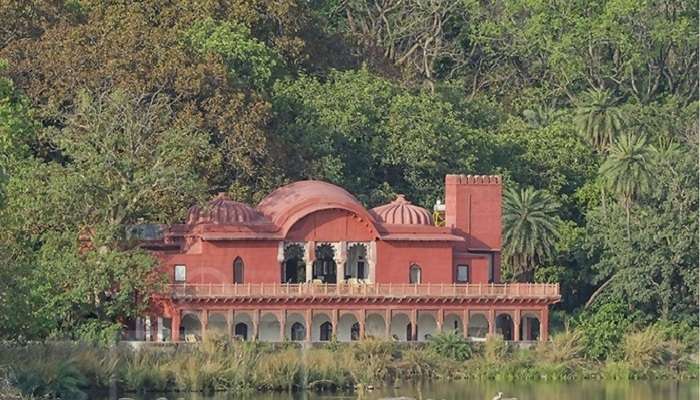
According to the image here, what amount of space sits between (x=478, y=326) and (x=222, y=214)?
27.0ft

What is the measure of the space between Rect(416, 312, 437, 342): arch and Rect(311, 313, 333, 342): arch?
2.60 metres

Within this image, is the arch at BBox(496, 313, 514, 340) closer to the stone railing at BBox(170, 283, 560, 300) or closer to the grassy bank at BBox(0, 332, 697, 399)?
the stone railing at BBox(170, 283, 560, 300)

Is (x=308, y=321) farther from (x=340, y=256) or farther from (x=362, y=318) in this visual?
(x=340, y=256)

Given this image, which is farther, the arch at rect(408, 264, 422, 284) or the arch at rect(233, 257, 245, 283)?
the arch at rect(408, 264, 422, 284)

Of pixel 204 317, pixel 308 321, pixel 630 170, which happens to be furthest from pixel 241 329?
pixel 630 170

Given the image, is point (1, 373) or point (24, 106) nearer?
point (1, 373)

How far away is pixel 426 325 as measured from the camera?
251ft

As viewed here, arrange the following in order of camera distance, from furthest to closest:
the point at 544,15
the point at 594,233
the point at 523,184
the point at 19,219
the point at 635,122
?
1. the point at 544,15
2. the point at 635,122
3. the point at 523,184
4. the point at 594,233
5. the point at 19,219

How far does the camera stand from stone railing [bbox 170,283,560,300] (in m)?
74.0

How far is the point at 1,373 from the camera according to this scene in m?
56.1

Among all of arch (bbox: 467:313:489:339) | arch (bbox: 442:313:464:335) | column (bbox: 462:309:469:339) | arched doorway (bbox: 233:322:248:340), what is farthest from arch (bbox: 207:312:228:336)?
arch (bbox: 467:313:489:339)

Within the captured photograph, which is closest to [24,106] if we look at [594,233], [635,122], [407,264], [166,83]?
[166,83]

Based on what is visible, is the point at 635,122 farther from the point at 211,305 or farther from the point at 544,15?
the point at 211,305

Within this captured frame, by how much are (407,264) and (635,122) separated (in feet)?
58.5
